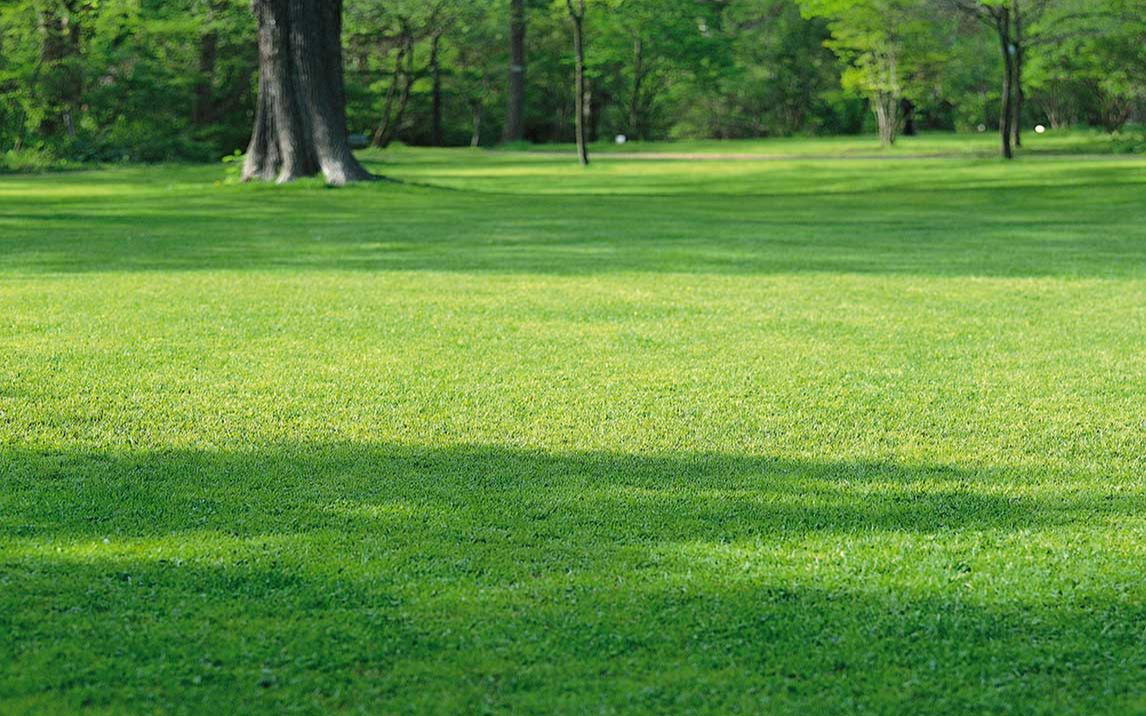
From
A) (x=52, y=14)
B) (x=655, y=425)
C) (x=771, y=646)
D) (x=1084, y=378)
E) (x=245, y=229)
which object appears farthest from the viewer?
(x=52, y=14)

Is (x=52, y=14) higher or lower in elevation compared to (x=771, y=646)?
higher

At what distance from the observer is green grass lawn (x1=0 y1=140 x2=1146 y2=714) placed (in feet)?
11.8

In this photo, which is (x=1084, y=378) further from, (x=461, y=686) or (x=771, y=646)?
(x=461, y=686)

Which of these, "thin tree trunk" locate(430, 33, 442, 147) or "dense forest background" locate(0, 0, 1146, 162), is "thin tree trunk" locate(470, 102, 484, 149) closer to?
"dense forest background" locate(0, 0, 1146, 162)

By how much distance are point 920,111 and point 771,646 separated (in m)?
58.8

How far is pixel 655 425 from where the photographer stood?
6.44 m

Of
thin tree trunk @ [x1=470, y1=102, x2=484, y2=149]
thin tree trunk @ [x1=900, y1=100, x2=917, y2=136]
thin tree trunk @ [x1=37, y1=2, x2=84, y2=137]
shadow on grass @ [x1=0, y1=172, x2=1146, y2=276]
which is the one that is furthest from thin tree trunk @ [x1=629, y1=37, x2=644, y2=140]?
shadow on grass @ [x1=0, y1=172, x2=1146, y2=276]

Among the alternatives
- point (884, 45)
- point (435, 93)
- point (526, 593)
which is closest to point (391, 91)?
point (435, 93)

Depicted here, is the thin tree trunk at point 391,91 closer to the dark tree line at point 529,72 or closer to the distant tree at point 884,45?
the dark tree line at point 529,72

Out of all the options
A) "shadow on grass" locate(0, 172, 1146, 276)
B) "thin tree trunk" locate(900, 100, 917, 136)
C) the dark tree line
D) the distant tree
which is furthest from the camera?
"thin tree trunk" locate(900, 100, 917, 136)

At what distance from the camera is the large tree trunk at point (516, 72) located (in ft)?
154

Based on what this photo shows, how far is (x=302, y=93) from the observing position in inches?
923

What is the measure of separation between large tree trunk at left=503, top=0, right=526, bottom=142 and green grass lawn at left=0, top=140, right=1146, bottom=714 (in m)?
35.6

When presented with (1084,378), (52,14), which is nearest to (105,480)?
(1084,378)
